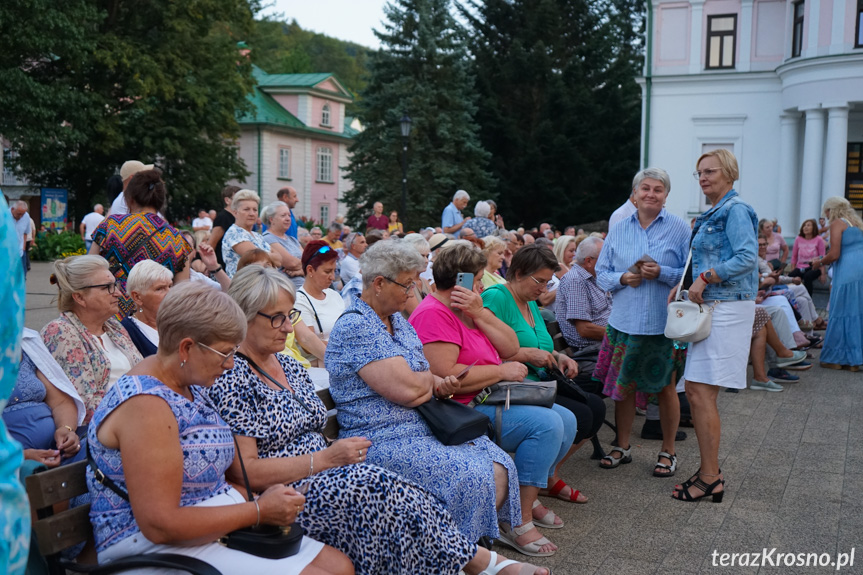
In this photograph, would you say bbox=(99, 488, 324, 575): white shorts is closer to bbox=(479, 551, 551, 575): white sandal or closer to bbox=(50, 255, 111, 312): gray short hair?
bbox=(479, 551, 551, 575): white sandal

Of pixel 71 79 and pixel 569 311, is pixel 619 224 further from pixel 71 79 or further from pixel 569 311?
pixel 71 79

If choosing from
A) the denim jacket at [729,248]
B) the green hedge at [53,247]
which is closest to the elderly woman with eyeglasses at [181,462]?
the denim jacket at [729,248]

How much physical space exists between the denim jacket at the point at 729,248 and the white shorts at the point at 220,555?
3326mm

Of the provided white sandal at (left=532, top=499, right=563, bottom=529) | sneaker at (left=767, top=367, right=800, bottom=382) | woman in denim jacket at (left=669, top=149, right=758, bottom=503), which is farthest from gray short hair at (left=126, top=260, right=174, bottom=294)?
sneaker at (left=767, top=367, right=800, bottom=382)

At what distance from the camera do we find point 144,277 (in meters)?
4.69

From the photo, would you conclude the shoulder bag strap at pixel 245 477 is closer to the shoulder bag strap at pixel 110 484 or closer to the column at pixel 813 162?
the shoulder bag strap at pixel 110 484

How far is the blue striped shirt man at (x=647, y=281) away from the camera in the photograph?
568 centimetres

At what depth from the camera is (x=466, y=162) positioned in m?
33.0

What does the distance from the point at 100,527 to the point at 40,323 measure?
10.8 m

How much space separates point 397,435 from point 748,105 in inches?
1042

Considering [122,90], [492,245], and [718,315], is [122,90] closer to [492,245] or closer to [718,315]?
[492,245]

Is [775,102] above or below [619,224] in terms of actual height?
above

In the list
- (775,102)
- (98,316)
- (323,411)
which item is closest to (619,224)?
(323,411)

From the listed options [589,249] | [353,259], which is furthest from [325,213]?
[589,249]
